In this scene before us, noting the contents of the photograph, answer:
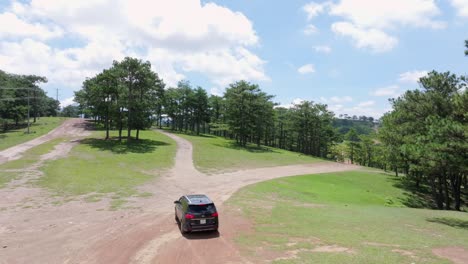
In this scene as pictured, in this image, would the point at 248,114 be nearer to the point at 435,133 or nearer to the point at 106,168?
the point at 106,168

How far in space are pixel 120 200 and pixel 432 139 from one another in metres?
22.9

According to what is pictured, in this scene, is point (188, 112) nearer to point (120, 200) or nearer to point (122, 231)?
point (120, 200)

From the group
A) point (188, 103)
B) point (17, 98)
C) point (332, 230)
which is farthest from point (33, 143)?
point (332, 230)

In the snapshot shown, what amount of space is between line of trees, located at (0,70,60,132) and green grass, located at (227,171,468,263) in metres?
61.2

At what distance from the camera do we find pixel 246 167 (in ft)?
137

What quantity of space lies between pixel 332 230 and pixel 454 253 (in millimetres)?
4927

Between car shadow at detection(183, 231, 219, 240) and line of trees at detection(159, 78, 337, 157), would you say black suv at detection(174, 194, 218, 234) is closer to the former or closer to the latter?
car shadow at detection(183, 231, 219, 240)

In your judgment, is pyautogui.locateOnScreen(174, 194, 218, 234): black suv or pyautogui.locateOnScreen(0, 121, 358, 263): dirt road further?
pyautogui.locateOnScreen(174, 194, 218, 234): black suv

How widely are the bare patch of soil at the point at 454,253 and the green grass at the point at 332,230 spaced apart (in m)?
0.35

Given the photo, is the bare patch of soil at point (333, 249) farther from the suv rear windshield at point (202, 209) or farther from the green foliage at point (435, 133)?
the green foliage at point (435, 133)

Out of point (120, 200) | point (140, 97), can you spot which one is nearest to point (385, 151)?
point (120, 200)

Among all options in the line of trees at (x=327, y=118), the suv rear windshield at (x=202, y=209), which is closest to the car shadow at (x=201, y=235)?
the suv rear windshield at (x=202, y=209)

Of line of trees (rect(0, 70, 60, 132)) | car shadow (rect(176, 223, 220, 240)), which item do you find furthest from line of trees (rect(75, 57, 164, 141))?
car shadow (rect(176, 223, 220, 240))

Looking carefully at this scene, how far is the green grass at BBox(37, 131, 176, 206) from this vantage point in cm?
2488
